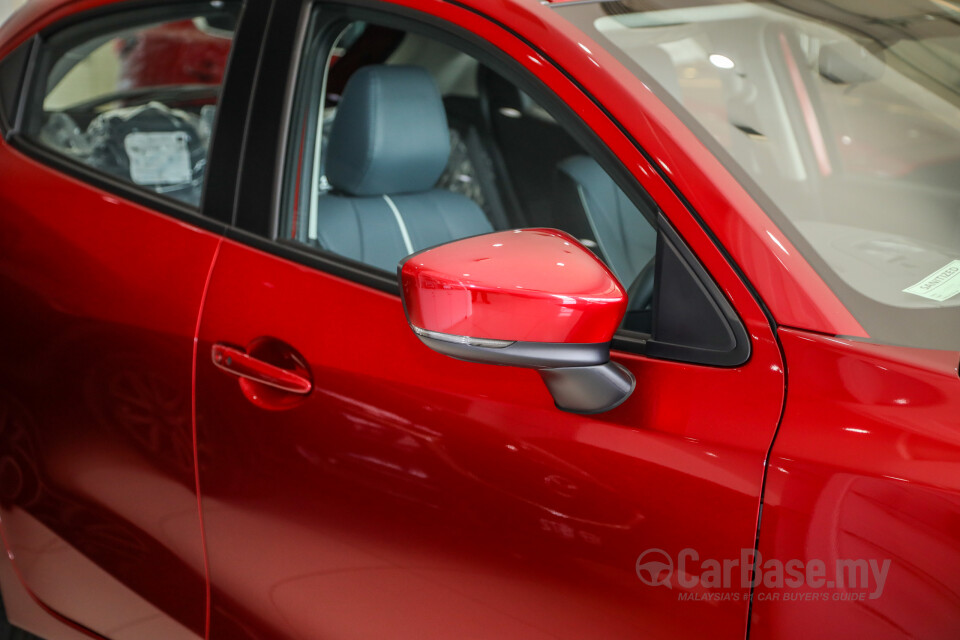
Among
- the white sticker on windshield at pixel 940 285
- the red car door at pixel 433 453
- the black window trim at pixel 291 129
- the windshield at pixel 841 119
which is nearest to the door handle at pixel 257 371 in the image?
the red car door at pixel 433 453

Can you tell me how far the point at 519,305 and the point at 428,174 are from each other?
0.75 metres

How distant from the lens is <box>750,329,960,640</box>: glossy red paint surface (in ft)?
2.40

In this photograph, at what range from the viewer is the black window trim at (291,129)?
868mm

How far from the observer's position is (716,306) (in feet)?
2.81

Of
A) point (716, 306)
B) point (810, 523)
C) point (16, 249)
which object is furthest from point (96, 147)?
point (810, 523)

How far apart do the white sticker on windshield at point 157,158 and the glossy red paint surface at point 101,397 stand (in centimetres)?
25

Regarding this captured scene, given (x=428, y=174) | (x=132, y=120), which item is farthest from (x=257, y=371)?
(x=132, y=120)

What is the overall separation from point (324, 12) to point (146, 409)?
57 centimetres

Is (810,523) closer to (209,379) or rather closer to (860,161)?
(860,161)

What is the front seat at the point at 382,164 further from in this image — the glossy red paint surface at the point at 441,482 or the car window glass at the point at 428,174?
the glossy red paint surface at the point at 441,482

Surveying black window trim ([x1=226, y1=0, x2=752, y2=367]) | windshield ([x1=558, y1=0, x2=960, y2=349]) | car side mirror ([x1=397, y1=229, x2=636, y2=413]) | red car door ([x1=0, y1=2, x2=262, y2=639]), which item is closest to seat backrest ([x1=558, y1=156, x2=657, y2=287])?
windshield ([x1=558, y1=0, x2=960, y2=349])

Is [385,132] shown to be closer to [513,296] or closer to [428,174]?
[428,174]

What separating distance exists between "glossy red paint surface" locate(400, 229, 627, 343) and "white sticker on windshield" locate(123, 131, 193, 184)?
91 centimetres

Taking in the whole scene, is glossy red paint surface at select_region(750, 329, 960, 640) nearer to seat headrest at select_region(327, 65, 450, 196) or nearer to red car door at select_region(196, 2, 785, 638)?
red car door at select_region(196, 2, 785, 638)
